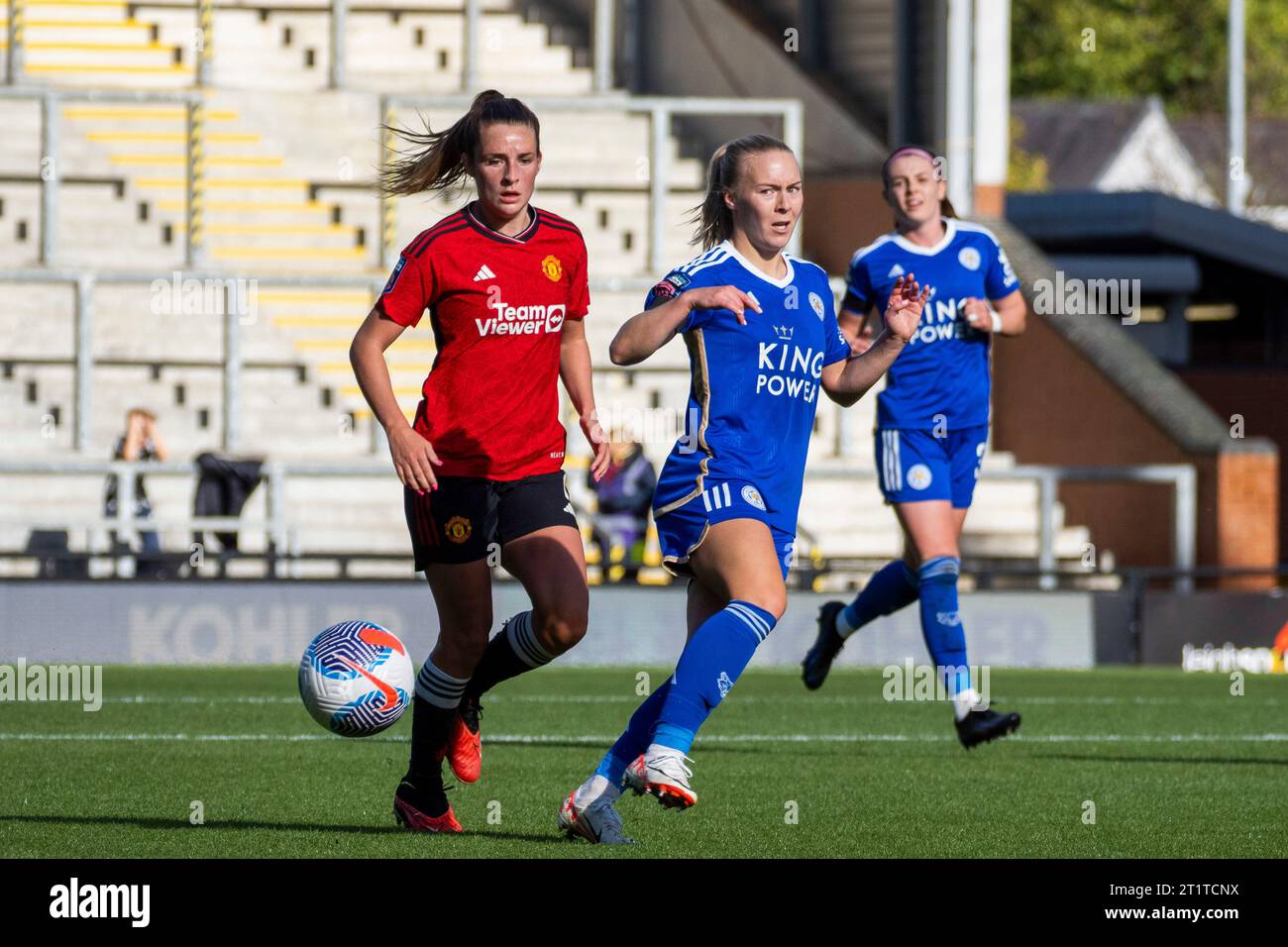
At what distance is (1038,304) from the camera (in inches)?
882

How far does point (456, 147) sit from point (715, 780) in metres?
2.66

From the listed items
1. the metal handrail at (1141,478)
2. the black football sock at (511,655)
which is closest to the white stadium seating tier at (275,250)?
the metal handrail at (1141,478)

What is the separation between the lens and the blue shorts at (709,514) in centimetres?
646

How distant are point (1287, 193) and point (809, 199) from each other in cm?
3948

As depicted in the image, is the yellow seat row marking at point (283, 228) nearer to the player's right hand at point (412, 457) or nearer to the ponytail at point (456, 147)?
the ponytail at point (456, 147)

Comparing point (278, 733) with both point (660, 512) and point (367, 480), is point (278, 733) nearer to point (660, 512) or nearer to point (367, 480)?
point (660, 512)

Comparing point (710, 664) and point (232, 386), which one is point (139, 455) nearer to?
point (232, 386)

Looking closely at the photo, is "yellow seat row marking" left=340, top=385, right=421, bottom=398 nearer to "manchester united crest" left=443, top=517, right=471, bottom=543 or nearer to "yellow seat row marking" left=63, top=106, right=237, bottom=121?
"yellow seat row marking" left=63, top=106, right=237, bottom=121

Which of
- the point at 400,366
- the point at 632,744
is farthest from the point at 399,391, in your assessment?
the point at 632,744

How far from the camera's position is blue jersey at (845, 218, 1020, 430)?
9.93 meters

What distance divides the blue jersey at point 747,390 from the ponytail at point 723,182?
5.0 inches

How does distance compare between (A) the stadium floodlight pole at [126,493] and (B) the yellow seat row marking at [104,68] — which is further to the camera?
(B) the yellow seat row marking at [104,68]

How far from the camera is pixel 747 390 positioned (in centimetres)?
654
